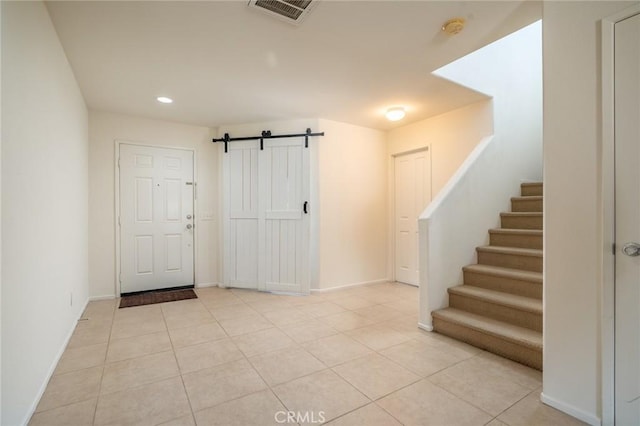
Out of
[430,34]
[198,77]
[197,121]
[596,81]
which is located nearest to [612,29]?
[596,81]

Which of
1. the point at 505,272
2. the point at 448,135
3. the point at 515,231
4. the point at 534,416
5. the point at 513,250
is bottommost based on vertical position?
the point at 534,416

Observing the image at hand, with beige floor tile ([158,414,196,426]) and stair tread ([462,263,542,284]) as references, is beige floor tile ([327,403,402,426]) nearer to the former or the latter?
beige floor tile ([158,414,196,426])

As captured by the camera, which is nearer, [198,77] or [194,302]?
[198,77]

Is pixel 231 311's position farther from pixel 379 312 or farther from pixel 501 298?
pixel 501 298

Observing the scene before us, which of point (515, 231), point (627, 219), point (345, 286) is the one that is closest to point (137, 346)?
point (345, 286)

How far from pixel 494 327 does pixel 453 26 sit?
7.86ft

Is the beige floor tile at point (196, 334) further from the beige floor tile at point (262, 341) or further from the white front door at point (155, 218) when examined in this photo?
the white front door at point (155, 218)

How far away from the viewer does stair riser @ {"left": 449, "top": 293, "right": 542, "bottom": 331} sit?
7.66ft

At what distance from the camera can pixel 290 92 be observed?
10.7 ft

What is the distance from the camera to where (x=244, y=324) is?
3049mm

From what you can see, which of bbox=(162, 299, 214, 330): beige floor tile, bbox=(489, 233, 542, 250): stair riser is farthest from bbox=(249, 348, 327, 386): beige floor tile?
bbox=(489, 233, 542, 250): stair riser

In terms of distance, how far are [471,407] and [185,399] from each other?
5.83 feet

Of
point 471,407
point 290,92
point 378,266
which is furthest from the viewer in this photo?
point 378,266

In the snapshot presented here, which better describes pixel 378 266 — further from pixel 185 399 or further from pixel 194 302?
pixel 185 399
